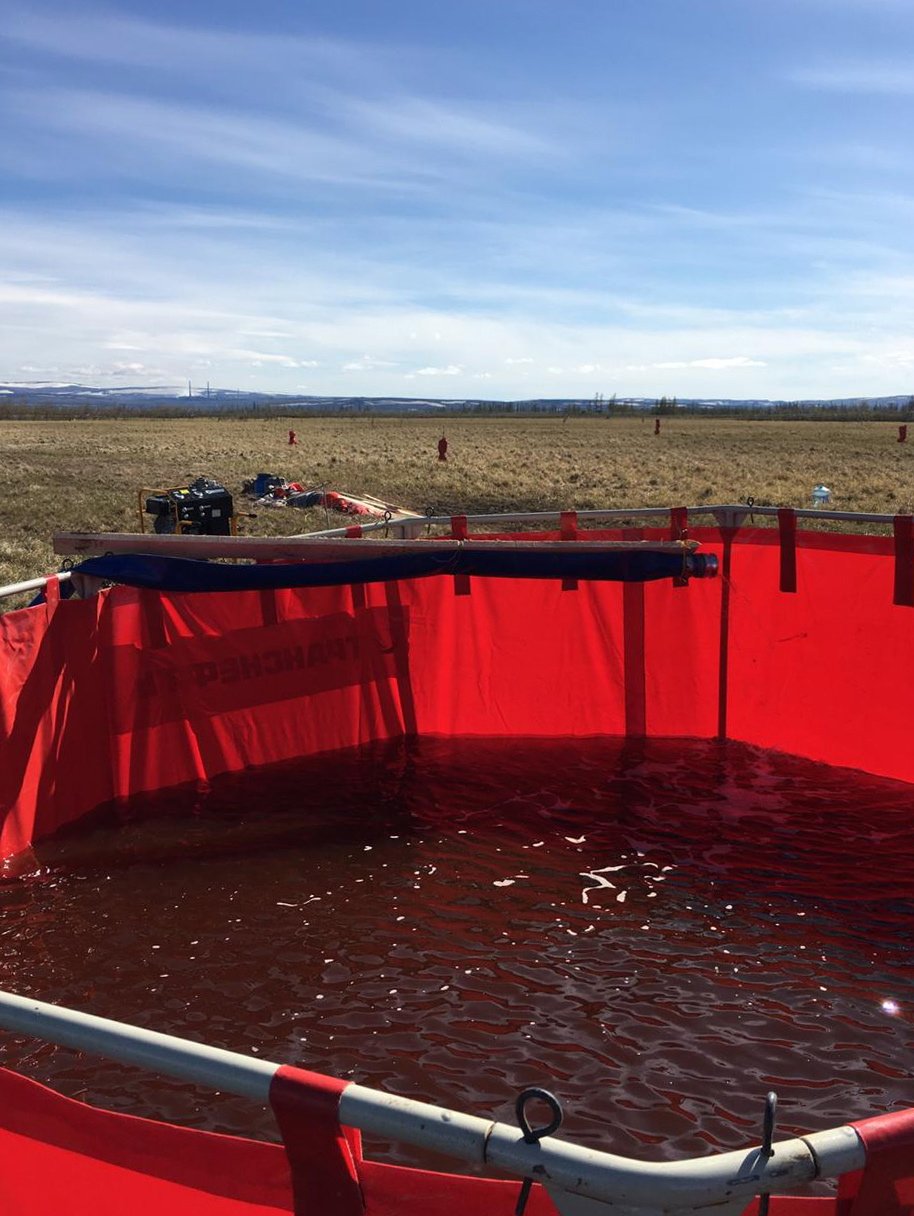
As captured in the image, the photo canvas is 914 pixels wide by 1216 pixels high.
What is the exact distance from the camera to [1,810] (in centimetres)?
529

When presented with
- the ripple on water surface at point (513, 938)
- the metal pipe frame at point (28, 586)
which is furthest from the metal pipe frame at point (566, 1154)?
the metal pipe frame at point (28, 586)

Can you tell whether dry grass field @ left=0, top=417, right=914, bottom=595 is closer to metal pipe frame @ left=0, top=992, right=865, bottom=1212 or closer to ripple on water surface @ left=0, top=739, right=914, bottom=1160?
ripple on water surface @ left=0, top=739, right=914, bottom=1160

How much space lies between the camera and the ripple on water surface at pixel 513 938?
387 centimetres

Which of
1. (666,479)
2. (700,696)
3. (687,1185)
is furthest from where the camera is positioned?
(666,479)

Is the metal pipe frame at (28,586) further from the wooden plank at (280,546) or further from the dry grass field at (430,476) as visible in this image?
the dry grass field at (430,476)

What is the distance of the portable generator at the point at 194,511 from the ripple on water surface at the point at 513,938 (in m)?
8.52

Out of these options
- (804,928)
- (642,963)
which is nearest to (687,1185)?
(642,963)

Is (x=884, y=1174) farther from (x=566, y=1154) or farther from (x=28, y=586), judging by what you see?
(x=28, y=586)

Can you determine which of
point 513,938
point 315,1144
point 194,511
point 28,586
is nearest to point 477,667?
point 513,938

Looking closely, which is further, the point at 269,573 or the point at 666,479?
the point at 666,479

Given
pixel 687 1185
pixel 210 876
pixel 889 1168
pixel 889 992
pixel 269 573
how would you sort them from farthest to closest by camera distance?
1. pixel 269 573
2. pixel 210 876
3. pixel 889 992
4. pixel 889 1168
5. pixel 687 1185

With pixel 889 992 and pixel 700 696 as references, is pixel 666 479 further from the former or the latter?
pixel 889 992

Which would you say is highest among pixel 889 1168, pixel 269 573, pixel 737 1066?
pixel 269 573

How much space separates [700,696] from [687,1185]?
619 cm
